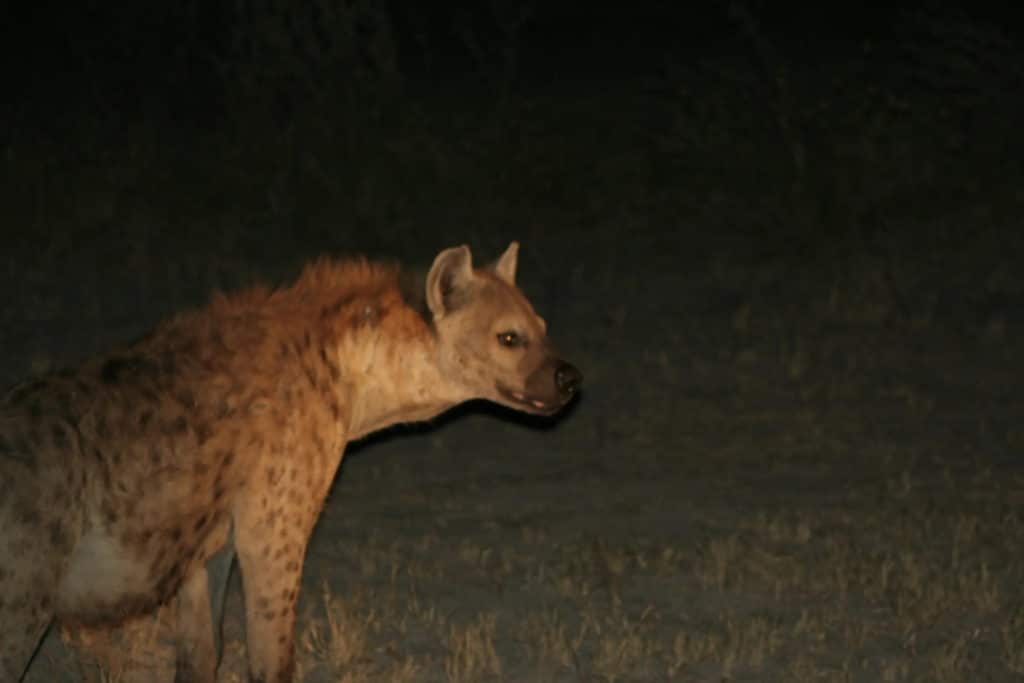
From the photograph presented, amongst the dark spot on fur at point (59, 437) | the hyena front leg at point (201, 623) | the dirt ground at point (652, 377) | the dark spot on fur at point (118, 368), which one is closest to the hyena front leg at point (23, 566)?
the dark spot on fur at point (59, 437)

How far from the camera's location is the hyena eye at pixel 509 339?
3.97 m

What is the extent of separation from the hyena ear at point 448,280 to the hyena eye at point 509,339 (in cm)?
12

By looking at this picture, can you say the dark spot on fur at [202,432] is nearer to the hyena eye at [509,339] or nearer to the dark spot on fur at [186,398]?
the dark spot on fur at [186,398]

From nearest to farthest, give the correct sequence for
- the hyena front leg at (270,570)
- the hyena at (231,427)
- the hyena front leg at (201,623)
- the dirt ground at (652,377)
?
the hyena at (231,427) → the hyena front leg at (270,570) → the hyena front leg at (201,623) → the dirt ground at (652,377)

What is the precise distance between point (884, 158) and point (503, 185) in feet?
6.15

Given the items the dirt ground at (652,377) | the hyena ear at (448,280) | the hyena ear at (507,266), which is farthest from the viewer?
the dirt ground at (652,377)

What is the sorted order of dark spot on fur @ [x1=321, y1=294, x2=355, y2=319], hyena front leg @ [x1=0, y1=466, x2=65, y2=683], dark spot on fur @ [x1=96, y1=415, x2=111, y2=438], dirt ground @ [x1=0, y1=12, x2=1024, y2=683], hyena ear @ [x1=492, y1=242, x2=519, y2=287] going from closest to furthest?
hyena front leg @ [x1=0, y1=466, x2=65, y2=683] → dark spot on fur @ [x1=96, y1=415, x2=111, y2=438] → dark spot on fur @ [x1=321, y1=294, x2=355, y2=319] → hyena ear @ [x1=492, y1=242, x2=519, y2=287] → dirt ground @ [x1=0, y1=12, x2=1024, y2=683]

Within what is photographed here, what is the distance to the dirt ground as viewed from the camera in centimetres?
430

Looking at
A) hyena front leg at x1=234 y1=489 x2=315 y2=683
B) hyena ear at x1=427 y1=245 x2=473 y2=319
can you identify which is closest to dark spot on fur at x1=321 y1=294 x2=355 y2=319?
hyena ear at x1=427 y1=245 x2=473 y2=319

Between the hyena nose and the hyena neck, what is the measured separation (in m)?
A: 0.21

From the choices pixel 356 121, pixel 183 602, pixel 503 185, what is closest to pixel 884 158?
pixel 503 185

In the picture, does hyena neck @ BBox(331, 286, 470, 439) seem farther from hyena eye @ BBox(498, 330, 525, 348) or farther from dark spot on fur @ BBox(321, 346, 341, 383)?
hyena eye @ BBox(498, 330, 525, 348)

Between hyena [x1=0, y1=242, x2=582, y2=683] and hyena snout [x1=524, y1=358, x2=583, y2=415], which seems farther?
hyena snout [x1=524, y1=358, x2=583, y2=415]

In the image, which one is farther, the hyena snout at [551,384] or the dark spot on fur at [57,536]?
the hyena snout at [551,384]
